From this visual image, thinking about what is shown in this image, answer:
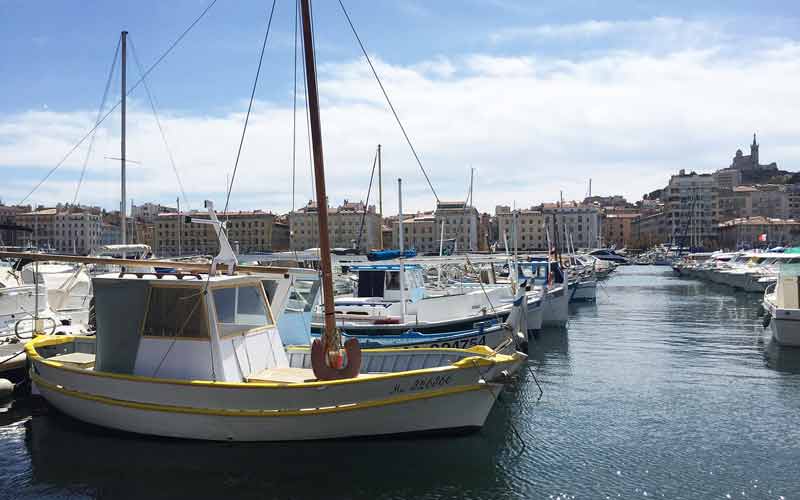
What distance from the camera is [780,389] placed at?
1762 centimetres

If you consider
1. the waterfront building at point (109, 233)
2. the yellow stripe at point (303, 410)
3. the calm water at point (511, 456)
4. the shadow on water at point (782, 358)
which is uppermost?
the waterfront building at point (109, 233)

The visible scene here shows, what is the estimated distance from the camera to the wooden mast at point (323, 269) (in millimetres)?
11531

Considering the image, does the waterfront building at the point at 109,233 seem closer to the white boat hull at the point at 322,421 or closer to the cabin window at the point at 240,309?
the cabin window at the point at 240,309

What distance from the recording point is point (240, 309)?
42.1ft

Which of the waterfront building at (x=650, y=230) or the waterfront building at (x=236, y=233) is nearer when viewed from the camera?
Result: the waterfront building at (x=236, y=233)

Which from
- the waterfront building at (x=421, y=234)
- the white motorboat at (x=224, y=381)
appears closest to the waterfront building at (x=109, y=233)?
the waterfront building at (x=421, y=234)

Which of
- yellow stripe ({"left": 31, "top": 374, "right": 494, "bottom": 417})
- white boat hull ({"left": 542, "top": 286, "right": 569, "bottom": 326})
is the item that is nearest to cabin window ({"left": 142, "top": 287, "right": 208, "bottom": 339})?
yellow stripe ({"left": 31, "top": 374, "right": 494, "bottom": 417})

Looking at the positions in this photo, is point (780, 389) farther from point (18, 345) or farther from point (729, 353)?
point (18, 345)

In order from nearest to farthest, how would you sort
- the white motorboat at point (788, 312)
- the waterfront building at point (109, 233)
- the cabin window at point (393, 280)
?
the cabin window at point (393, 280) < the white motorboat at point (788, 312) < the waterfront building at point (109, 233)

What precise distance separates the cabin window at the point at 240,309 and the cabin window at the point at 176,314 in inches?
13.9

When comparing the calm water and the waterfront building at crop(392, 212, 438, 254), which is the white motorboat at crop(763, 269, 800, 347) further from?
the waterfront building at crop(392, 212, 438, 254)

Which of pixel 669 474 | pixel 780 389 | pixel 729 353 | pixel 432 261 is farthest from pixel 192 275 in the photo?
pixel 729 353

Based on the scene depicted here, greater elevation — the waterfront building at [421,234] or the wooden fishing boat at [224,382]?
the waterfront building at [421,234]

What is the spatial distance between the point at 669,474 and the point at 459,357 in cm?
444
